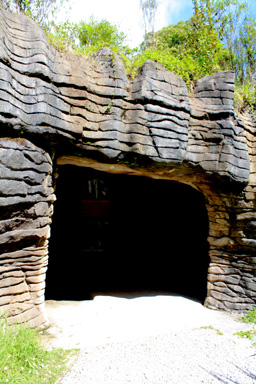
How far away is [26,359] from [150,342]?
161cm

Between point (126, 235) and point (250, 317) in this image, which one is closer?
point (250, 317)

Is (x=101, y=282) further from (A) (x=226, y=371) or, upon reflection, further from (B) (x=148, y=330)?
(A) (x=226, y=371)

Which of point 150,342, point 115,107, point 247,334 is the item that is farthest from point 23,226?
point 247,334

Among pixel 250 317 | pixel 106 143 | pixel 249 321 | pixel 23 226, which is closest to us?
pixel 23 226

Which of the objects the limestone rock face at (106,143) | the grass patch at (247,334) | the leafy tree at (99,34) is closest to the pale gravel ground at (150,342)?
the grass patch at (247,334)

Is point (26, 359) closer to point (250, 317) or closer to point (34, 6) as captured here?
point (250, 317)

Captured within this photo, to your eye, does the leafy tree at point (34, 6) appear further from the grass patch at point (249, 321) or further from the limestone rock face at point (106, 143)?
the grass patch at point (249, 321)

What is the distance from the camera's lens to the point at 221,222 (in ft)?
16.6

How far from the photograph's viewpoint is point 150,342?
12.1 feet

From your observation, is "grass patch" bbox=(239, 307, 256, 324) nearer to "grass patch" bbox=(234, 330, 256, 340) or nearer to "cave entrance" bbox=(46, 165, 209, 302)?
"grass patch" bbox=(234, 330, 256, 340)

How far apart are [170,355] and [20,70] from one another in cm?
388

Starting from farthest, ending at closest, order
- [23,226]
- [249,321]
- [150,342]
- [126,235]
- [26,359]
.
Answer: [126,235], [249,321], [150,342], [23,226], [26,359]

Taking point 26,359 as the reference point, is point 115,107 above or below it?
above

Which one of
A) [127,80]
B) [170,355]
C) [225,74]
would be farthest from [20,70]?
[170,355]
